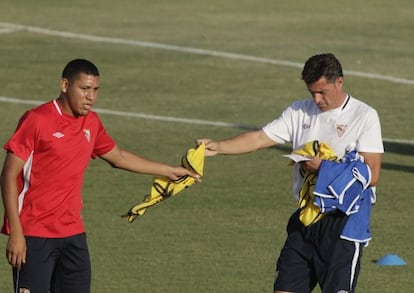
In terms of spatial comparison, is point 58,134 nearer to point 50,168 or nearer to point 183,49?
point 50,168

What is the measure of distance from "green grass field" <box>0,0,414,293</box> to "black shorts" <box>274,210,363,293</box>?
2.26m

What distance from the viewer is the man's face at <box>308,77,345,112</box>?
947 cm

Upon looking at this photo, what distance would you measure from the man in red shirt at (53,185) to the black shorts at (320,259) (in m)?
1.44

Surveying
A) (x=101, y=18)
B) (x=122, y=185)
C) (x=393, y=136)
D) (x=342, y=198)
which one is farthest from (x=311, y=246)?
(x=101, y=18)

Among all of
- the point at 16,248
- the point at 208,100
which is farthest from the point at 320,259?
the point at 208,100

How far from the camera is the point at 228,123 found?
19453mm

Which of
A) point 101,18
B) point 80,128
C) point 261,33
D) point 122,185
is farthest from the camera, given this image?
point 101,18

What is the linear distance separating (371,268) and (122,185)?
13.6 feet

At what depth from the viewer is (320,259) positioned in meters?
9.63

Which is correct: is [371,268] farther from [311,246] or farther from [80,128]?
[80,128]

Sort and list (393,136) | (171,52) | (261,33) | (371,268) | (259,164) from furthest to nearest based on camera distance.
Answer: (261,33) → (171,52) → (393,136) → (259,164) → (371,268)

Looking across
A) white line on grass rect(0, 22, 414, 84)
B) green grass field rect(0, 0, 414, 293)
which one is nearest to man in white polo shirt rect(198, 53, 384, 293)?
green grass field rect(0, 0, 414, 293)

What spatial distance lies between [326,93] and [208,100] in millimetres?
11642

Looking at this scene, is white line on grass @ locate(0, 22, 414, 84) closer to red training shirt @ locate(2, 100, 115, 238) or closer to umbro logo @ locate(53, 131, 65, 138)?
red training shirt @ locate(2, 100, 115, 238)
